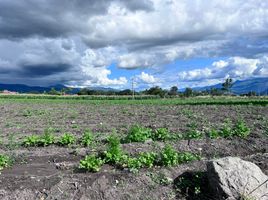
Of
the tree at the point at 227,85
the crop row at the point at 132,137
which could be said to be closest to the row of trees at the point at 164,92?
the tree at the point at 227,85

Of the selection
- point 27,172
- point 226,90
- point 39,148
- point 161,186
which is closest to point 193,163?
point 161,186

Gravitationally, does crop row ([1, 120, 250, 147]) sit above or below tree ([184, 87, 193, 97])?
above

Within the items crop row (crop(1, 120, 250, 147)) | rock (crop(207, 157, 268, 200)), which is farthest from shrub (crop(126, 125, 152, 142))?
rock (crop(207, 157, 268, 200))

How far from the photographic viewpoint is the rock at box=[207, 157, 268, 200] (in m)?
7.39

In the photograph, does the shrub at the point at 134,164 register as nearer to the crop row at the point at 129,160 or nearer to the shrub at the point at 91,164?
the crop row at the point at 129,160

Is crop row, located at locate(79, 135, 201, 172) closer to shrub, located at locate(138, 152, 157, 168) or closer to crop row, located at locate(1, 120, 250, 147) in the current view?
shrub, located at locate(138, 152, 157, 168)

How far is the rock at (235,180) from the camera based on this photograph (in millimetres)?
7391

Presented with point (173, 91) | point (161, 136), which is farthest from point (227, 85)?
point (161, 136)

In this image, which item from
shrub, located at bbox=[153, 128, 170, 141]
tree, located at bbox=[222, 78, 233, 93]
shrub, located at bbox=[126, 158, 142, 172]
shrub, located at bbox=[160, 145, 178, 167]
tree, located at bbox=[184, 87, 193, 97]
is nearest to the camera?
shrub, located at bbox=[126, 158, 142, 172]

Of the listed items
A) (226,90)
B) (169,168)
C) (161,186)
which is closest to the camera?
(161,186)

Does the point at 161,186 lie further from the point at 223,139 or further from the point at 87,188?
the point at 223,139

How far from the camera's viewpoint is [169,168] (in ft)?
→ 28.7

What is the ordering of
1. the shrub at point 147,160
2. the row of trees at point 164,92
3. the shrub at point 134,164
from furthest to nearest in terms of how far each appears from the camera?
the row of trees at point 164,92 → the shrub at point 147,160 → the shrub at point 134,164

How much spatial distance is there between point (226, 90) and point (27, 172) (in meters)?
135
